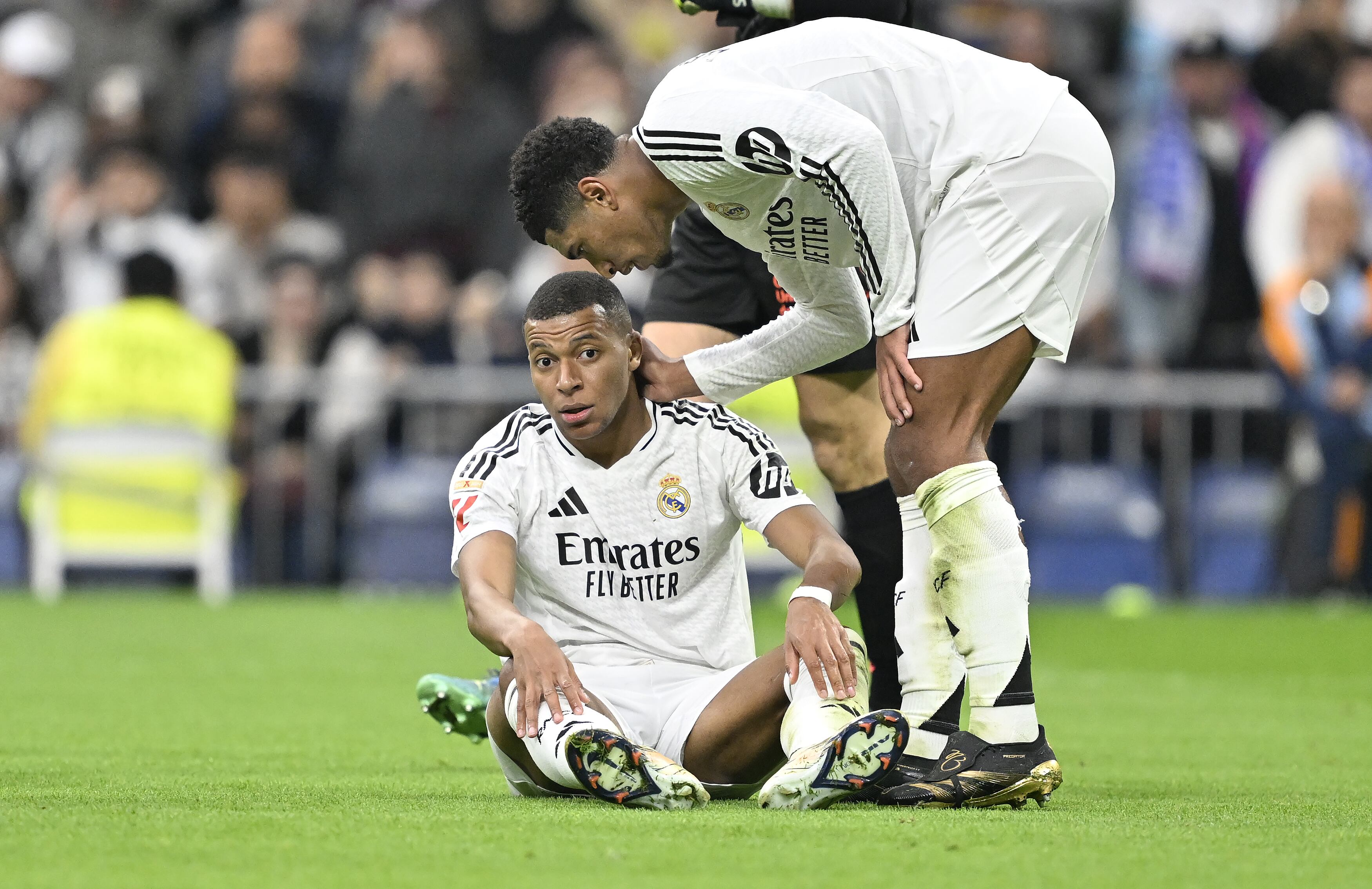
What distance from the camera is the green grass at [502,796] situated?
10.7 feet

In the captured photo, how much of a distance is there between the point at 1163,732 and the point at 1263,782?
4.54 feet

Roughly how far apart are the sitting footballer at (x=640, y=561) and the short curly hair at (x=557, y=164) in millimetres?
216

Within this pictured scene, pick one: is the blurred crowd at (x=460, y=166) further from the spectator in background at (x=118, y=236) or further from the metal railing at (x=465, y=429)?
the metal railing at (x=465, y=429)

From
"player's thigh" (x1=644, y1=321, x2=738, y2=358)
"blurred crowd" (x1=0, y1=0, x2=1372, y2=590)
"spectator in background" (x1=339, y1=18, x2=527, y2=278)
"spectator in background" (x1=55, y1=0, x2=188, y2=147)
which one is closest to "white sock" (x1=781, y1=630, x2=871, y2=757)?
"player's thigh" (x1=644, y1=321, x2=738, y2=358)

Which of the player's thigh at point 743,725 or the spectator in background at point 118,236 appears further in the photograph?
the spectator in background at point 118,236

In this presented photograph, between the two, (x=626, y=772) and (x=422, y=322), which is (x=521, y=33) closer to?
(x=422, y=322)

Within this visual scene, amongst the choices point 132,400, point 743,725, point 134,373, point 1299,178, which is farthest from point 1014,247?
point 1299,178

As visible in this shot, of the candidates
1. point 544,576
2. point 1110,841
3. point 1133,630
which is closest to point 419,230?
point 1133,630

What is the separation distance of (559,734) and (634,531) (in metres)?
0.65

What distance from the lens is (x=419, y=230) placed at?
13492mm

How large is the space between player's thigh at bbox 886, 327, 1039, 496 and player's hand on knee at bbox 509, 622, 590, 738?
91 cm

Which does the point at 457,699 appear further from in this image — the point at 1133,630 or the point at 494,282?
the point at 494,282

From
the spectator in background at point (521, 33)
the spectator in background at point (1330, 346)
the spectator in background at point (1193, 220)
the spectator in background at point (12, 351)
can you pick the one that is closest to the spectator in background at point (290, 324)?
the spectator in background at point (12, 351)

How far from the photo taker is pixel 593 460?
466 cm
